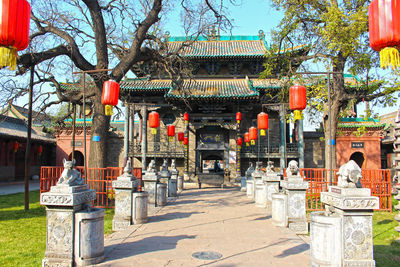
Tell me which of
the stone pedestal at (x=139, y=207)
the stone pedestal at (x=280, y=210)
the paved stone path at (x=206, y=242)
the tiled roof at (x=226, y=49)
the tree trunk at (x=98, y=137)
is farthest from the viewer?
the tiled roof at (x=226, y=49)

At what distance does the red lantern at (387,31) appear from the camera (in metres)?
4.18

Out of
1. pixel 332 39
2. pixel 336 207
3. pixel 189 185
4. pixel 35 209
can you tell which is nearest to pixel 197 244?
pixel 336 207

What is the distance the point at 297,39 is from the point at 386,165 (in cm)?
1412

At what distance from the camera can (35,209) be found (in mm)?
8938

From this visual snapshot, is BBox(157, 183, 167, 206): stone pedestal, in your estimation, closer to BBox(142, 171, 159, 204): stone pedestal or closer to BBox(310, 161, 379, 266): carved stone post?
BBox(142, 171, 159, 204): stone pedestal

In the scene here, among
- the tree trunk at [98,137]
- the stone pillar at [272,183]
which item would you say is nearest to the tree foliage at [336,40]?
the stone pillar at [272,183]

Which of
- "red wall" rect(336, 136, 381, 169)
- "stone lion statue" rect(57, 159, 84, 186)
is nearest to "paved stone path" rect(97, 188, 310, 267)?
"stone lion statue" rect(57, 159, 84, 186)

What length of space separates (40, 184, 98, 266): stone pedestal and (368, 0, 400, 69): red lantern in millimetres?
4935

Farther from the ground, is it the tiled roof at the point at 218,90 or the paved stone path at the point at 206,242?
the tiled roof at the point at 218,90

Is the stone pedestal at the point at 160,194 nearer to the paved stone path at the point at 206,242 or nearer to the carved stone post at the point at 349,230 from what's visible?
the paved stone path at the point at 206,242

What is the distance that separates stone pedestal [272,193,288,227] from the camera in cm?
652

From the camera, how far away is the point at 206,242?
5.23 meters

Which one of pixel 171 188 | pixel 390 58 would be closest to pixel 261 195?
pixel 171 188

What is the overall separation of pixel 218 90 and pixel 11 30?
13938 millimetres
